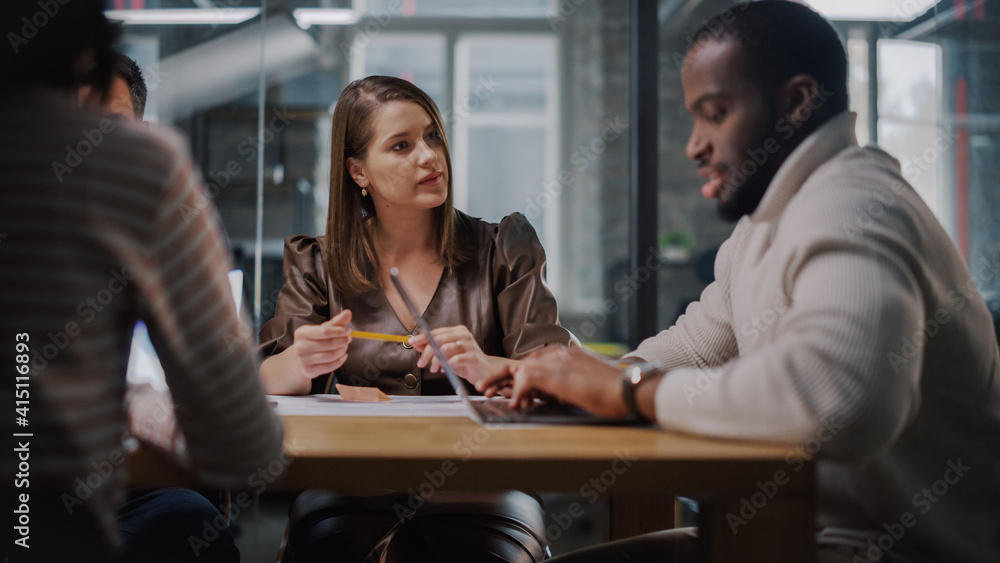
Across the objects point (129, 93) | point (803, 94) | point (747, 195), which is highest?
point (129, 93)

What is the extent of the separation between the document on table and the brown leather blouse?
Result: 1.13 feet

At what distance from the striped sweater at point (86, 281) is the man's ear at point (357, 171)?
1.22m

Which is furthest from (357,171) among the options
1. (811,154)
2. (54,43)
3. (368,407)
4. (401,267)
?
(54,43)

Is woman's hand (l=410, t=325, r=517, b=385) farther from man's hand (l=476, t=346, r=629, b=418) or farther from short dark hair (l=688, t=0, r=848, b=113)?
short dark hair (l=688, t=0, r=848, b=113)

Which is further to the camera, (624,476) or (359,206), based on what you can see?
(359,206)

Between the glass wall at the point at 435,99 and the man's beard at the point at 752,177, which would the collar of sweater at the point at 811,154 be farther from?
the glass wall at the point at 435,99

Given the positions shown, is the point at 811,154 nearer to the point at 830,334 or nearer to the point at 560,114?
the point at 830,334

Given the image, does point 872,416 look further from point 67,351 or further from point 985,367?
point 67,351

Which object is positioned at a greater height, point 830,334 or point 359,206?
point 359,206

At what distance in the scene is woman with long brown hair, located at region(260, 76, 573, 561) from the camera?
5.37ft

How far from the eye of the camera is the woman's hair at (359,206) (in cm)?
173

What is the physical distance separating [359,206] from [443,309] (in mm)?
375

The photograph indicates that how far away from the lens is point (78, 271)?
58 centimetres

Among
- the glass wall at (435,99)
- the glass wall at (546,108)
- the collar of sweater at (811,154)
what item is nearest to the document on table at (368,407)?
the collar of sweater at (811,154)
